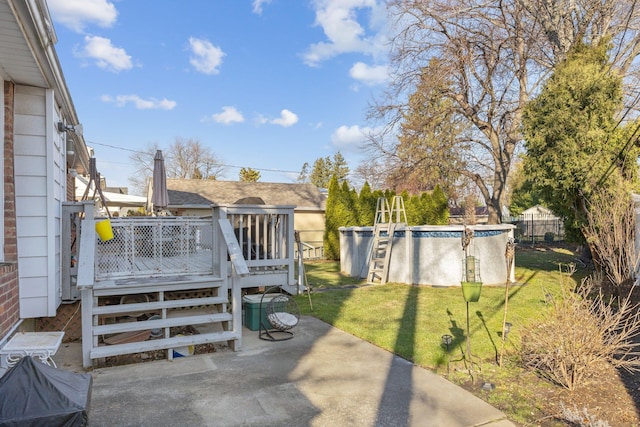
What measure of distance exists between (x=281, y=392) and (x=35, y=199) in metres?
3.70

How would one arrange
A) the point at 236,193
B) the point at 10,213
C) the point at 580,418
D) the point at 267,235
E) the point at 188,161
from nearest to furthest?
the point at 580,418 → the point at 10,213 → the point at 267,235 → the point at 236,193 → the point at 188,161

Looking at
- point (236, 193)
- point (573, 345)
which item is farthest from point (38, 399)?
point (236, 193)

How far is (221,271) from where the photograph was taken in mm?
5691

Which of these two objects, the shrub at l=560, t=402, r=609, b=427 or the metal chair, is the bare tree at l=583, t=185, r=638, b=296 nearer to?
the shrub at l=560, t=402, r=609, b=427

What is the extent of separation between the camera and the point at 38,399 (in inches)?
94.6

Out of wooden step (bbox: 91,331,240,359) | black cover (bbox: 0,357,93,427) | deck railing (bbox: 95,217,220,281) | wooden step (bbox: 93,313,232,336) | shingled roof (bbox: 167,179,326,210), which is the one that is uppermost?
shingled roof (bbox: 167,179,326,210)

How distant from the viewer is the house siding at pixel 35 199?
4.73 m

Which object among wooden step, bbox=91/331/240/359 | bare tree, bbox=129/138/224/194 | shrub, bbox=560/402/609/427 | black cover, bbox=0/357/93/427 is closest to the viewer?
black cover, bbox=0/357/93/427

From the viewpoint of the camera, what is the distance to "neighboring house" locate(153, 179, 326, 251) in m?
18.2

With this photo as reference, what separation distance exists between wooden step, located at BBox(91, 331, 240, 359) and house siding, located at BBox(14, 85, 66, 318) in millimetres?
989

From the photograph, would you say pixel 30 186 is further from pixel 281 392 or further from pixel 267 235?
pixel 281 392

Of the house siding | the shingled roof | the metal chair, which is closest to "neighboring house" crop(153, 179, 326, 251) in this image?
the shingled roof

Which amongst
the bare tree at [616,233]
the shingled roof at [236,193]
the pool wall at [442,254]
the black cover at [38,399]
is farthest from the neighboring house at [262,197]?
the black cover at [38,399]

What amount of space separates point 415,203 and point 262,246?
39.1 ft
